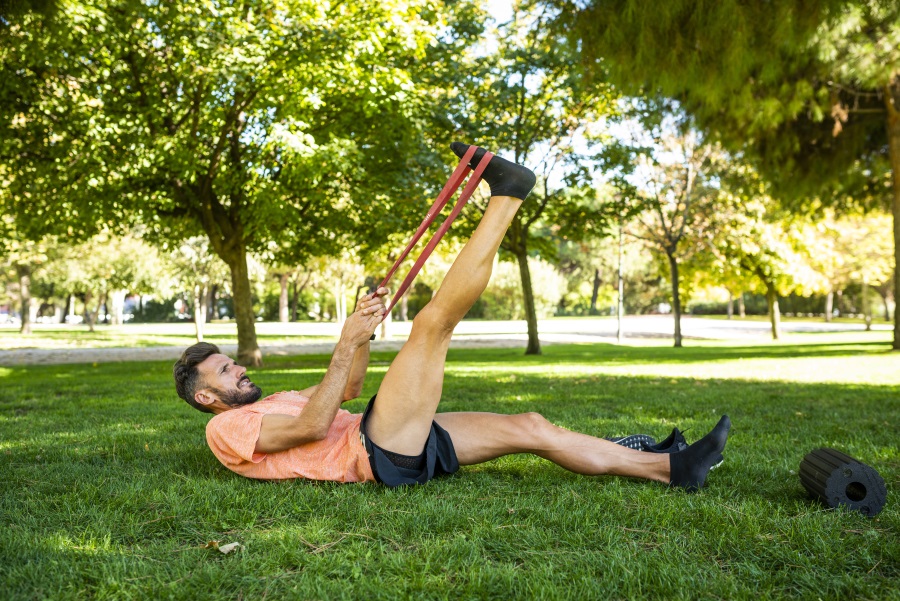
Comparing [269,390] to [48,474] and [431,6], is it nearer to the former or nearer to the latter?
[48,474]

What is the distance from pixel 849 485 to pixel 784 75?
1149cm

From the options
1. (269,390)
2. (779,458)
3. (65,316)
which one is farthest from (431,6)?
(65,316)

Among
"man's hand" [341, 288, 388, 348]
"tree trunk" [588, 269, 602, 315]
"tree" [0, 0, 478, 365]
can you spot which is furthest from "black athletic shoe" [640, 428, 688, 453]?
"tree trunk" [588, 269, 602, 315]

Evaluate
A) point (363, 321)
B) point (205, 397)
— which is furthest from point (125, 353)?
point (363, 321)

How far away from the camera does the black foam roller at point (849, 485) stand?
9.87ft

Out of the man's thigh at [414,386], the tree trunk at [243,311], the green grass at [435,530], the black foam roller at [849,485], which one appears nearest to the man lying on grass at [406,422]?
the man's thigh at [414,386]

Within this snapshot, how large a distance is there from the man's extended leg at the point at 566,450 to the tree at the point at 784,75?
4.32 metres

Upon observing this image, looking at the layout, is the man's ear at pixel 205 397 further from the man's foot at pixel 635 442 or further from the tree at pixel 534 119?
the tree at pixel 534 119

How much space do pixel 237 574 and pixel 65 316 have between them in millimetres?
73355

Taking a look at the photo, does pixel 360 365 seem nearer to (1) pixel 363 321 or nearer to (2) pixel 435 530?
(1) pixel 363 321

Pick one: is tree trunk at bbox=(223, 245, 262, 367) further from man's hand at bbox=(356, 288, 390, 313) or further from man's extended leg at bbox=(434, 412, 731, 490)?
man's hand at bbox=(356, 288, 390, 313)

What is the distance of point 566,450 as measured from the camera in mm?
3492

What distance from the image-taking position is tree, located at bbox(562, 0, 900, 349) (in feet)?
20.7

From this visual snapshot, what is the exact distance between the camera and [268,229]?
13.9 meters
